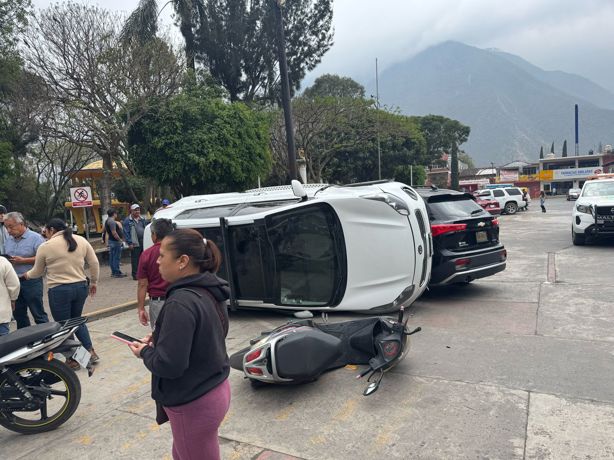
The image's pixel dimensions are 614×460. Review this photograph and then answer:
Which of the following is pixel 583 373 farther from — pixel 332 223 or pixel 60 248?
pixel 60 248

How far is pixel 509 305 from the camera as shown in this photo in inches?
256

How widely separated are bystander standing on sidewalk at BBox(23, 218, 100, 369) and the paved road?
782 millimetres

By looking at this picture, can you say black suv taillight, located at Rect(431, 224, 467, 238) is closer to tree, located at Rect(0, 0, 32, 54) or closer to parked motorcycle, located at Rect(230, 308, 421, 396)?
parked motorcycle, located at Rect(230, 308, 421, 396)

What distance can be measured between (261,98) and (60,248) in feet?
80.0

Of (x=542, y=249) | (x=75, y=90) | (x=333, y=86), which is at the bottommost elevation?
(x=542, y=249)

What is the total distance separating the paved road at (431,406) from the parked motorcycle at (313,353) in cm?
17

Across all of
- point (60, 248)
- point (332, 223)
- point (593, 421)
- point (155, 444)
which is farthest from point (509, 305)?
point (60, 248)

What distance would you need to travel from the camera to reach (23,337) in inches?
145

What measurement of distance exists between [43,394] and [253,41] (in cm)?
2531

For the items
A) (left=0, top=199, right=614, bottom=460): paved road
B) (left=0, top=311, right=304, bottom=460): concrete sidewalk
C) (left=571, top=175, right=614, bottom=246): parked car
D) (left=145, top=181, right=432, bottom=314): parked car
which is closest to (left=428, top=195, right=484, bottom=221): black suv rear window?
(left=145, top=181, right=432, bottom=314): parked car

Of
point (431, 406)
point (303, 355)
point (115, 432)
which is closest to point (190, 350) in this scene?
point (303, 355)

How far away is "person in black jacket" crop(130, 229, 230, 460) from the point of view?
2.08 meters

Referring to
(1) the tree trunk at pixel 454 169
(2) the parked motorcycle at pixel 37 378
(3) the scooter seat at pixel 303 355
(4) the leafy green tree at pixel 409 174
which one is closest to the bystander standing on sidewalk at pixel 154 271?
(2) the parked motorcycle at pixel 37 378

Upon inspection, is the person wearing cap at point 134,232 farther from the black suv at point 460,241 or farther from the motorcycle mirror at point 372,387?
the motorcycle mirror at point 372,387
